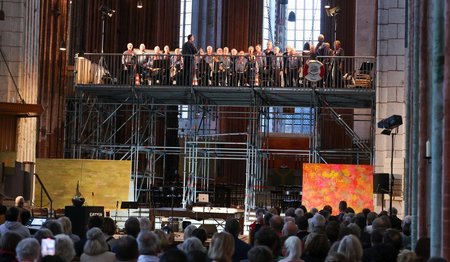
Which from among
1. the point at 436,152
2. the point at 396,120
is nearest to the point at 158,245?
the point at 436,152

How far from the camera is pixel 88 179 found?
29.4 m

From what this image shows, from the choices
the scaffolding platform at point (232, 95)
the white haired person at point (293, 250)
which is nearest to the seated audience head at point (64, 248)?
the white haired person at point (293, 250)

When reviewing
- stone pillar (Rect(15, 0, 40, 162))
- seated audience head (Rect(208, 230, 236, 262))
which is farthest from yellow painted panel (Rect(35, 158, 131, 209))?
seated audience head (Rect(208, 230, 236, 262))

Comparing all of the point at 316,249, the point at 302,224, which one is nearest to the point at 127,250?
the point at 316,249

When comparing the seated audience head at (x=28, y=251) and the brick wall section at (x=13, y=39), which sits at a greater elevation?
the brick wall section at (x=13, y=39)

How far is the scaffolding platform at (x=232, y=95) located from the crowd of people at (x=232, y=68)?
0.98 ft

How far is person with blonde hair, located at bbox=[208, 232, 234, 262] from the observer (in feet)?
33.0

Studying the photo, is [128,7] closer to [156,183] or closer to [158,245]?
[156,183]

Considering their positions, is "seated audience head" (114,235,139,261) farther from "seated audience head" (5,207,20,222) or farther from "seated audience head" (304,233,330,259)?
"seated audience head" (5,207,20,222)

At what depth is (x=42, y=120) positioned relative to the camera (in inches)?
1467

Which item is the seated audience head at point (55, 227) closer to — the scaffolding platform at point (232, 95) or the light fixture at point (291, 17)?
the scaffolding platform at point (232, 95)

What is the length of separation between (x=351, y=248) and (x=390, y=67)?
18.1m

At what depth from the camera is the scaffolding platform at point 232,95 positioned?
31531 millimetres

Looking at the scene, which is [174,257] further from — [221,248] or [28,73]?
[28,73]
